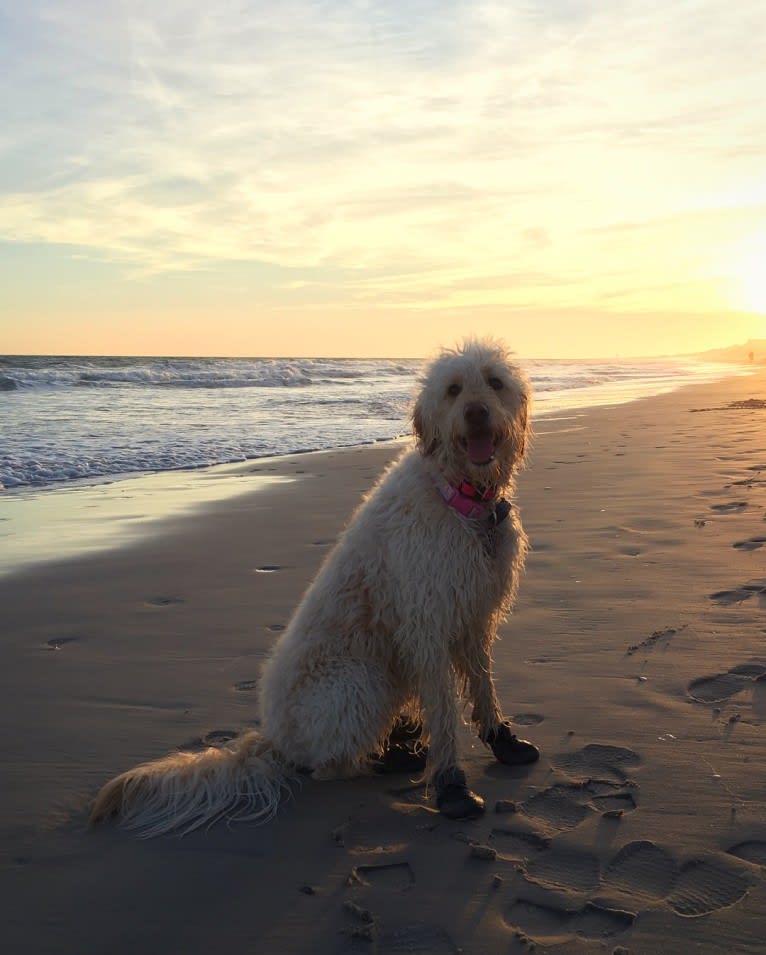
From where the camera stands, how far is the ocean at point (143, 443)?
788 centimetres

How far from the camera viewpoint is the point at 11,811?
10.1 ft

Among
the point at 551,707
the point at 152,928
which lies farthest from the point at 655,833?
the point at 152,928

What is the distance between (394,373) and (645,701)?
42997 mm

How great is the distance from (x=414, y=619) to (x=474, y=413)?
2.80ft

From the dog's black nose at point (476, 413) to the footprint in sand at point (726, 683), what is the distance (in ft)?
5.11

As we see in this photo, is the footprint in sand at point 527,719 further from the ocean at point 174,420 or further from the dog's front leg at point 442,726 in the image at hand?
the ocean at point 174,420

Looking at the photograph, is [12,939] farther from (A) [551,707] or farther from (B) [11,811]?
(A) [551,707]

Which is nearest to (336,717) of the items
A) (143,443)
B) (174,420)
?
(143,443)

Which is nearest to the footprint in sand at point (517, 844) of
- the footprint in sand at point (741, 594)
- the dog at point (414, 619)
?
the dog at point (414, 619)

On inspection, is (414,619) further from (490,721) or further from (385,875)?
(385,875)

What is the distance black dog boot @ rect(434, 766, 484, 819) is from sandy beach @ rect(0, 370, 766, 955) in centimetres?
5

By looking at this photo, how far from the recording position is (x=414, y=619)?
3.29m

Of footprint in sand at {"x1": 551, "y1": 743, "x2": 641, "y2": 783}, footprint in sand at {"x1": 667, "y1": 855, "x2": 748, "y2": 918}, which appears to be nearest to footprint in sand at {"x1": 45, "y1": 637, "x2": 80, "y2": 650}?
footprint in sand at {"x1": 551, "y1": 743, "x2": 641, "y2": 783}

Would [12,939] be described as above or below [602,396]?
below
